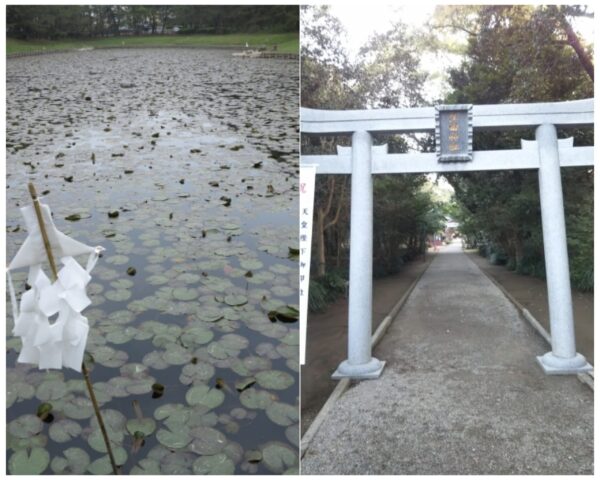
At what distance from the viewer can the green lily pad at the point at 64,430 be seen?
1.60 metres

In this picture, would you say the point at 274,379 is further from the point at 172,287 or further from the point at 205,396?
the point at 172,287

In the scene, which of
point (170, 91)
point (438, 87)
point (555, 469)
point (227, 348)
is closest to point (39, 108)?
point (170, 91)

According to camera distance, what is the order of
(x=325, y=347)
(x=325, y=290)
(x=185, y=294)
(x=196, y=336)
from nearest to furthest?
(x=196, y=336) < (x=185, y=294) < (x=325, y=347) < (x=325, y=290)

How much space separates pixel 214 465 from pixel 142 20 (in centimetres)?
770

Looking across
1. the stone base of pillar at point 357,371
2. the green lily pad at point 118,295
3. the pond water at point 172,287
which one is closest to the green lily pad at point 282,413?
the pond water at point 172,287

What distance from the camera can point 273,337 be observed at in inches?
84.2

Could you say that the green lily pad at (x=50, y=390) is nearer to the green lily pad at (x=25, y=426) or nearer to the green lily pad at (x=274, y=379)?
the green lily pad at (x=25, y=426)

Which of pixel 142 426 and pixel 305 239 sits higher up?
pixel 305 239

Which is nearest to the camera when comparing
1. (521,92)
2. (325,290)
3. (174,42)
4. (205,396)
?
(205,396)

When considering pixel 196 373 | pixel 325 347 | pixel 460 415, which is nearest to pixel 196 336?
pixel 196 373

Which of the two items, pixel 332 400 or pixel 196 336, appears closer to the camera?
pixel 196 336

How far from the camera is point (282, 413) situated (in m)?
1.74

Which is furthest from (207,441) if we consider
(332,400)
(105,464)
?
(332,400)

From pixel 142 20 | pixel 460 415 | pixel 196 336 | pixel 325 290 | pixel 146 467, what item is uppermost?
pixel 142 20
